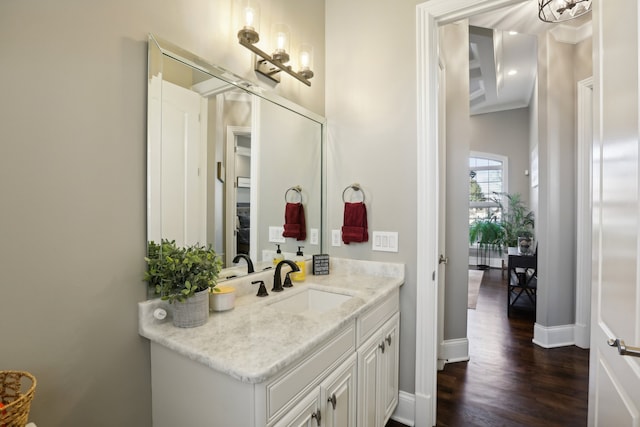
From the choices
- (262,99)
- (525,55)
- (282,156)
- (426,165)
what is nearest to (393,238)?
(426,165)

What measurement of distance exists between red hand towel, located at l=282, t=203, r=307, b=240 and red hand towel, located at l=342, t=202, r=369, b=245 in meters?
0.29

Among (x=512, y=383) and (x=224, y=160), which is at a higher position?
(x=224, y=160)

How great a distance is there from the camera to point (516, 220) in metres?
5.79

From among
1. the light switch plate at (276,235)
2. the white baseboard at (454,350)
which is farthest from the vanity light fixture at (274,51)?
the white baseboard at (454,350)

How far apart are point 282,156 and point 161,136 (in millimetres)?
894

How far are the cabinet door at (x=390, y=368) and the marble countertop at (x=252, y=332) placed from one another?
280 millimetres

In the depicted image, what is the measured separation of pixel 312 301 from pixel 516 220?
5.44 meters

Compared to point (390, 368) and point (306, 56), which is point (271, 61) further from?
point (390, 368)

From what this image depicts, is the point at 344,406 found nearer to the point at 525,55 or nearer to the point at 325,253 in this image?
the point at 325,253

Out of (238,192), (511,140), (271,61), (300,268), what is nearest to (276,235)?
(300,268)

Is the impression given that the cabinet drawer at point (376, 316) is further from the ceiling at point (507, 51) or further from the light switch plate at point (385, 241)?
the ceiling at point (507, 51)

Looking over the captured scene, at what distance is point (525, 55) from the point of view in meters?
4.30

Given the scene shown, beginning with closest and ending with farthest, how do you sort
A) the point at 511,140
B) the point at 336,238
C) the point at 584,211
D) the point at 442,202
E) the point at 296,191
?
1. the point at 296,191
2. the point at 336,238
3. the point at 442,202
4. the point at 584,211
5. the point at 511,140

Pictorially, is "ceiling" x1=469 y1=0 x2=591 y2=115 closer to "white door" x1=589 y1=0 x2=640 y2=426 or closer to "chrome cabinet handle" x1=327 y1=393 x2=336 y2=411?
"white door" x1=589 y1=0 x2=640 y2=426
